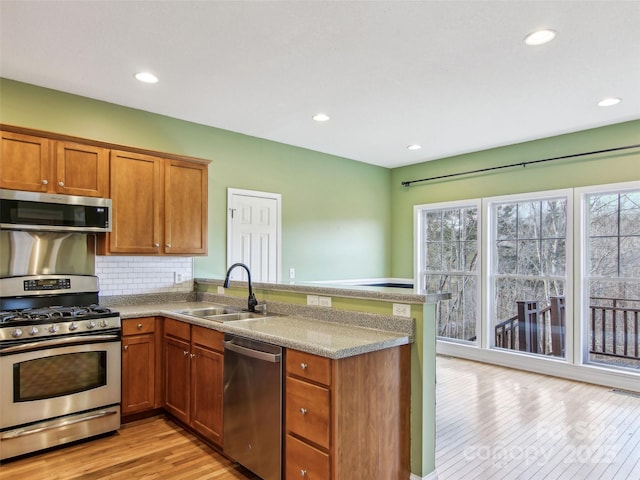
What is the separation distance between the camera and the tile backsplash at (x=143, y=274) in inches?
150

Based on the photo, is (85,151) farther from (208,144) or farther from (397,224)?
(397,224)

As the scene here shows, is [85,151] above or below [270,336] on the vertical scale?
above

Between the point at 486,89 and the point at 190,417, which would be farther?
the point at 486,89

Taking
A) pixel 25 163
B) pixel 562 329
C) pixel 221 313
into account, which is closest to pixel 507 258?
Answer: pixel 562 329

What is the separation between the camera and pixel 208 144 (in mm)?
4562

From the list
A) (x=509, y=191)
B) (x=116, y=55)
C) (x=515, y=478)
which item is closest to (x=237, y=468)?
(x=515, y=478)

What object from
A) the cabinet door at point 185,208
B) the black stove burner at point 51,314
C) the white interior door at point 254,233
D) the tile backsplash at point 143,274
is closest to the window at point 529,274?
the white interior door at point 254,233

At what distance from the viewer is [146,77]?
332 centimetres

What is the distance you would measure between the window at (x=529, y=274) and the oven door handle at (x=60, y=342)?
4.44m

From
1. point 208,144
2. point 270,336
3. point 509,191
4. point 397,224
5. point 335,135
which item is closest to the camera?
point 270,336

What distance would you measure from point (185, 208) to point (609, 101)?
13.2 ft

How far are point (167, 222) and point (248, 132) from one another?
1.56 m

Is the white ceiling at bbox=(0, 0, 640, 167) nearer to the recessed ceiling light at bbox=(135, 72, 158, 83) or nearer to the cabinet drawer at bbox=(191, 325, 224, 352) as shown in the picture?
the recessed ceiling light at bbox=(135, 72, 158, 83)

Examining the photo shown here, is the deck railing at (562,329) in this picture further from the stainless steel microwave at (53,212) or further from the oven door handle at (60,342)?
the stainless steel microwave at (53,212)
